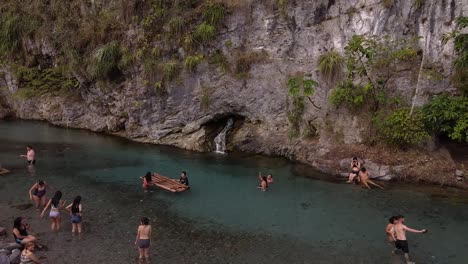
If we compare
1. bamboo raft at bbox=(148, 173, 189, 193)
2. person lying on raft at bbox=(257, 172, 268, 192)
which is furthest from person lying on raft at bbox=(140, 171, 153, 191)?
person lying on raft at bbox=(257, 172, 268, 192)

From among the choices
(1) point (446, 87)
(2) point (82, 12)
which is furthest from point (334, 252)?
(2) point (82, 12)

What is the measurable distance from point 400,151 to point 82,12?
2375cm

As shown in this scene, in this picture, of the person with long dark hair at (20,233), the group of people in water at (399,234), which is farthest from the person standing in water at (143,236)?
the group of people in water at (399,234)

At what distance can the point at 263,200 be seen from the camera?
57.3 feet

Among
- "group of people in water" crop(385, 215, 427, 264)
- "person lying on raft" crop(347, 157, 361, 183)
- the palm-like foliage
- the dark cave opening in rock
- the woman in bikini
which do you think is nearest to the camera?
"group of people in water" crop(385, 215, 427, 264)

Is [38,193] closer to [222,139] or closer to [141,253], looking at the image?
[141,253]

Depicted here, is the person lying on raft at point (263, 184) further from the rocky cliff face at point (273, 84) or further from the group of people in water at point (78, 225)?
the rocky cliff face at point (273, 84)

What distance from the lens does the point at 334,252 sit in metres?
13.3

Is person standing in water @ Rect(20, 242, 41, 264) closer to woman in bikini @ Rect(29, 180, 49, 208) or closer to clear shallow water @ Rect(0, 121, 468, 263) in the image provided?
clear shallow water @ Rect(0, 121, 468, 263)

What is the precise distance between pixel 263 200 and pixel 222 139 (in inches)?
336

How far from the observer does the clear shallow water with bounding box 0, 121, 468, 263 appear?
13805 millimetres

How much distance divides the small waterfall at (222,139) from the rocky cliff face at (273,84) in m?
0.37

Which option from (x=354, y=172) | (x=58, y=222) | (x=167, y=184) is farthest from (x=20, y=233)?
(x=354, y=172)

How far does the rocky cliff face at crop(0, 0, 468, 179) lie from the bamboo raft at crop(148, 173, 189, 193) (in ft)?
19.9
